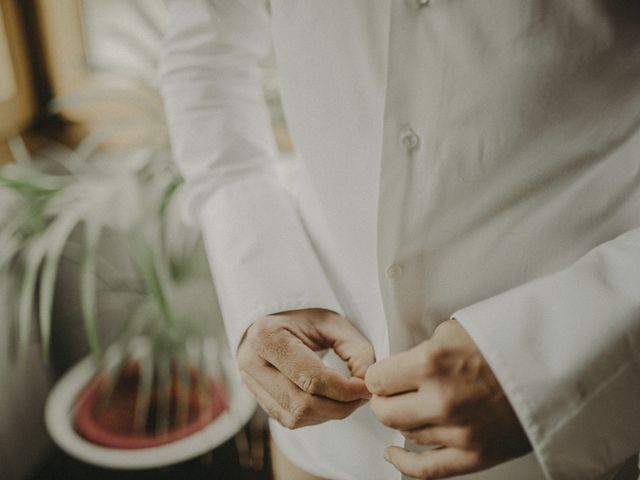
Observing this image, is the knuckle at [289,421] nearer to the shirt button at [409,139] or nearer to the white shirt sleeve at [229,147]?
the white shirt sleeve at [229,147]

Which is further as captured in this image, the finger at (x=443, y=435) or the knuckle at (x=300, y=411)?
the knuckle at (x=300, y=411)

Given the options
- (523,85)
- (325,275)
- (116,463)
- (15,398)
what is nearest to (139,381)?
(116,463)

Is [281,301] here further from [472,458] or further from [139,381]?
[139,381]

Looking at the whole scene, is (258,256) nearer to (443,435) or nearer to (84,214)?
(443,435)

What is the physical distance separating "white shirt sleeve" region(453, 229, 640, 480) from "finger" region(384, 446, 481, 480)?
59 millimetres

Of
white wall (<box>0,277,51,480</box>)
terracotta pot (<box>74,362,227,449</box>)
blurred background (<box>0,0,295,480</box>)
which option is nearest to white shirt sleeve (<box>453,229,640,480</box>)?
blurred background (<box>0,0,295,480</box>)

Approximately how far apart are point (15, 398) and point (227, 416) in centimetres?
72

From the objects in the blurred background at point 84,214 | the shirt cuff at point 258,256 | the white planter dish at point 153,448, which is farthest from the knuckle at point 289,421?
the white planter dish at point 153,448

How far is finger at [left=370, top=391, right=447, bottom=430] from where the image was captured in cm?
46

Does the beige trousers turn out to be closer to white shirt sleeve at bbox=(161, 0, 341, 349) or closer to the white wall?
white shirt sleeve at bbox=(161, 0, 341, 349)

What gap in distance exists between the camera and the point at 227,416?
1.27 m

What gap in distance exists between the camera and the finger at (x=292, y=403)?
57 centimetres

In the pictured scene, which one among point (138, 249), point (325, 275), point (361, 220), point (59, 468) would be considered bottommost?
point (59, 468)

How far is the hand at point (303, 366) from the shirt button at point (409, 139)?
243 mm
